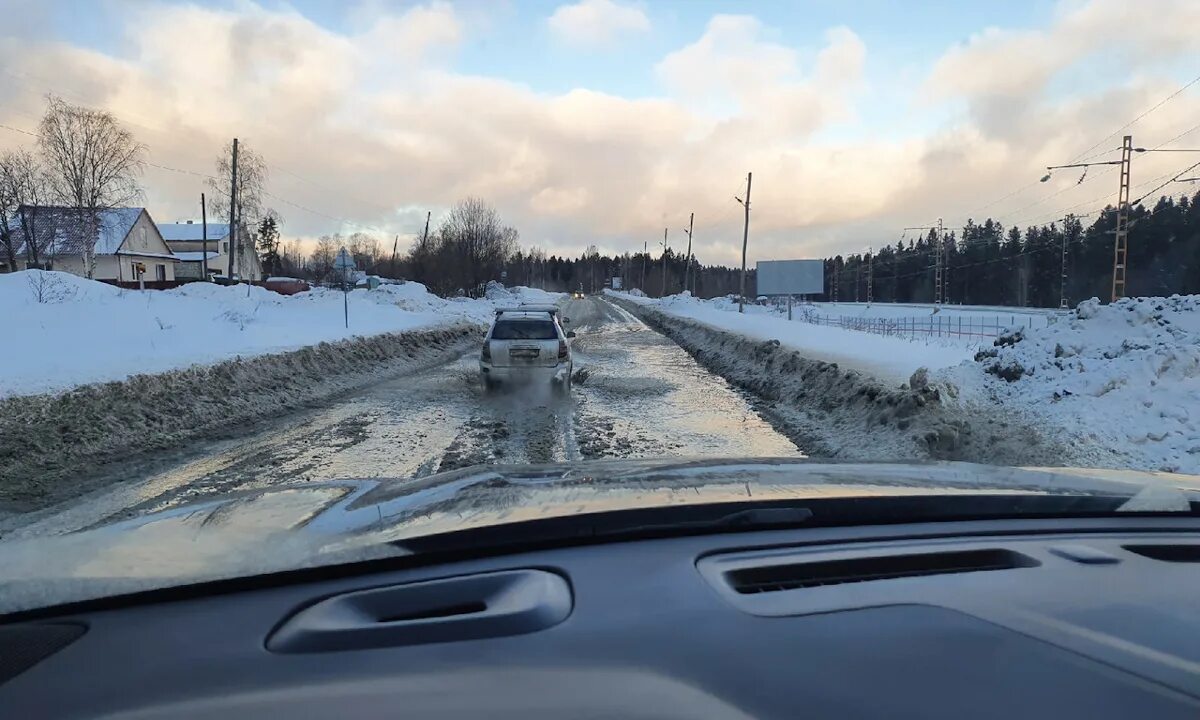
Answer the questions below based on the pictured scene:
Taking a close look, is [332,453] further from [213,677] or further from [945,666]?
[945,666]

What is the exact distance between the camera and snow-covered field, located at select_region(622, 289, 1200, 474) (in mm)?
6863

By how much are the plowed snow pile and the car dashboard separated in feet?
19.9

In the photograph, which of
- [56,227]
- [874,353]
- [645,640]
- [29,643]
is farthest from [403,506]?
[56,227]

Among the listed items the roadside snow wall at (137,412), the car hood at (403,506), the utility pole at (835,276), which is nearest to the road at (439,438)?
the roadside snow wall at (137,412)

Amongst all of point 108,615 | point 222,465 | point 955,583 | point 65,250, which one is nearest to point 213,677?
point 108,615

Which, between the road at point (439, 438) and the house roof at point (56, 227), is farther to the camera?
the house roof at point (56, 227)

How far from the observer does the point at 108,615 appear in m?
1.65

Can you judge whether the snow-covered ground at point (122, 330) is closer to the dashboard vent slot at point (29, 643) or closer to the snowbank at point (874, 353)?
the dashboard vent slot at point (29, 643)

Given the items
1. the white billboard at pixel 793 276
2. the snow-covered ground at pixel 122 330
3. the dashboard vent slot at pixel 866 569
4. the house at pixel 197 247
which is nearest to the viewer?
the dashboard vent slot at pixel 866 569

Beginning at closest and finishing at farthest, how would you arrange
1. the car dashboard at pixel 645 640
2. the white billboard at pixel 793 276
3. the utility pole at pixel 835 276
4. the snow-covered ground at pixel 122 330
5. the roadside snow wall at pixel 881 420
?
the car dashboard at pixel 645 640, the roadside snow wall at pixel 881 420, the snow-covered ground at pixel 122 330, the white billboard at pixel 793 276, the utility pole at pixel 835 276

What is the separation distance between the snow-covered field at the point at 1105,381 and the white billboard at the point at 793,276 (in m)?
42.5

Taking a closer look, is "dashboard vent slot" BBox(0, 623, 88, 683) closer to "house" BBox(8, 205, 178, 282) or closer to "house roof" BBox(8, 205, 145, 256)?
"house" BBox(8, 205, 178, 282)

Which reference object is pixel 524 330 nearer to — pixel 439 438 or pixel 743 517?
pixel 439 438

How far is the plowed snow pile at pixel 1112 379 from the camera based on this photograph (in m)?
6.84
